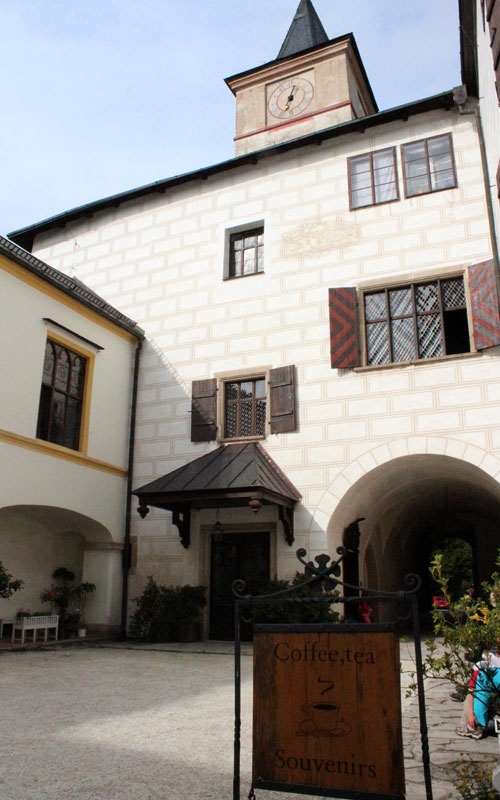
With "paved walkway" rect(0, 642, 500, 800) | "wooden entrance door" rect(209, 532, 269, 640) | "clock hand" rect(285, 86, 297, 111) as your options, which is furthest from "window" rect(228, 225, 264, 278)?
"paved walkway" rect(0, 642, 500, 800)

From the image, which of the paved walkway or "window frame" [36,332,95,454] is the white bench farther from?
"window frame" [36,332,95,454]

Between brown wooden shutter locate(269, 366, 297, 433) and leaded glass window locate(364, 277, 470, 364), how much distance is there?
1526mm

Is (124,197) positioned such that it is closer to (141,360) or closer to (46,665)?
(141,360)

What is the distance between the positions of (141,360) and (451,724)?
1021 cm

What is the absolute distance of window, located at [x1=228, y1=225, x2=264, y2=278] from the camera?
539 inches

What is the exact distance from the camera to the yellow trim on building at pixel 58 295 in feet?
35.9

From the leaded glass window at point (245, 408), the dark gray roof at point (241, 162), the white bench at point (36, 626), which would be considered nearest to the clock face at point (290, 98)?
the dark gray roof at point (241, 162)

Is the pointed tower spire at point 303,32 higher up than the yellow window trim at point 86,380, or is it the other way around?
the pointed tower spire at point 303,32

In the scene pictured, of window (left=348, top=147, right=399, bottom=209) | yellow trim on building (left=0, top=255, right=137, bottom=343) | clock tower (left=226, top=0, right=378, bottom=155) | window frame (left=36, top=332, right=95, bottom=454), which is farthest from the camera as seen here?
clock tower (left=226, top=0, right=378, bottom=155)

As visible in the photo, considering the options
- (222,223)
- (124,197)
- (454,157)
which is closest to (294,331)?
(222,223)

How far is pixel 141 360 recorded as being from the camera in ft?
46.0

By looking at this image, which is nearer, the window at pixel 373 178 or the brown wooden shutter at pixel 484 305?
the brown wooden shutter at pixel 484 305

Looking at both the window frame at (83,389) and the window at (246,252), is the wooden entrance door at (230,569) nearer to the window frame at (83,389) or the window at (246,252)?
the window frame at (83,389)

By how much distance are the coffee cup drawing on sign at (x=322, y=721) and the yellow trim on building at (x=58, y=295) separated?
9.70m
